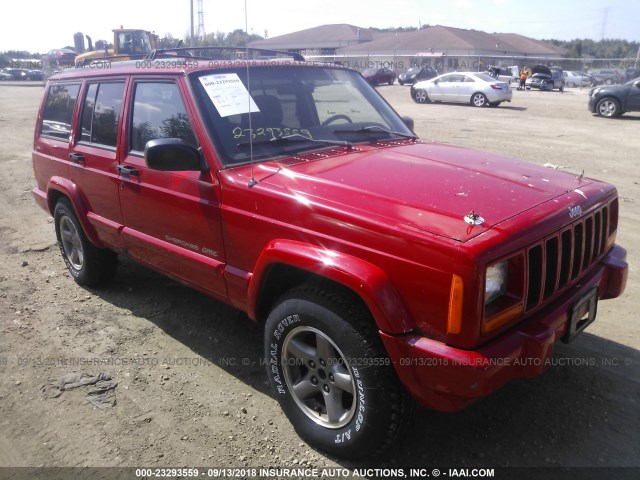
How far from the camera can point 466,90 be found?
76.1 ft

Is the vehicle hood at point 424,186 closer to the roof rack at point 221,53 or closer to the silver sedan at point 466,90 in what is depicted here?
the roof rack at point 221,53

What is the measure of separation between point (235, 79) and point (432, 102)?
2260cm

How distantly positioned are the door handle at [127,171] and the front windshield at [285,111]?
0.80m

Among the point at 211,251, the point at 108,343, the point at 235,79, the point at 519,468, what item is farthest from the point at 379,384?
the point at 108,343

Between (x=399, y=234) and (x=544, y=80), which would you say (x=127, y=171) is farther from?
(x=544, y=80)

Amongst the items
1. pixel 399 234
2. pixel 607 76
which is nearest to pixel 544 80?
pixel 607 76

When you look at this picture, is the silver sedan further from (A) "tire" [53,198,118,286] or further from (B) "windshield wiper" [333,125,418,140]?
(A) "tire" [53,198,118,286]

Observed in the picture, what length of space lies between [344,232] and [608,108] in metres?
18.5

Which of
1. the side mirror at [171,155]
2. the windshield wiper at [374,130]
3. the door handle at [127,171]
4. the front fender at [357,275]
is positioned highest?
the windshield wiper at [374,130]

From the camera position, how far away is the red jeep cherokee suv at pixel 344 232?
7.77 feet

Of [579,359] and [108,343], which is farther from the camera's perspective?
[108,343]

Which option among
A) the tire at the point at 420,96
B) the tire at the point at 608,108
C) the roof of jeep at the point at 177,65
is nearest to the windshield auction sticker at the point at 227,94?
the roof of jeep at the point at 177,65

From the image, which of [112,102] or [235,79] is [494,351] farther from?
[112,102]

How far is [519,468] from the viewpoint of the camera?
2.79 m
